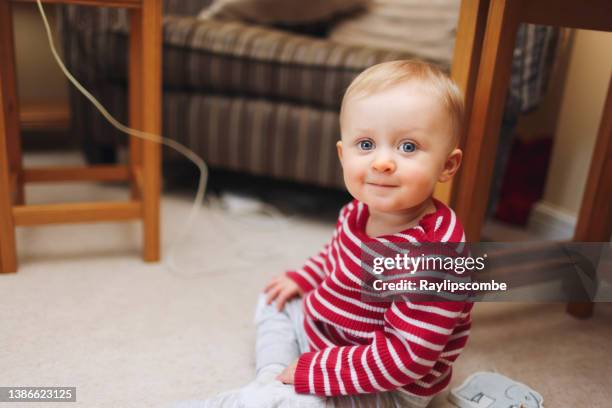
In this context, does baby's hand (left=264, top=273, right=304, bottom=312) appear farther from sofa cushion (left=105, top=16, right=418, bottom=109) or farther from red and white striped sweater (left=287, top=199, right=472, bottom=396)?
sofa cushion (left=105, top=16, right=418, bottom=109)

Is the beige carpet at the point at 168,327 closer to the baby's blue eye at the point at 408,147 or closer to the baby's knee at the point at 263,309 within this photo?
the baby's knee at the point at 263,309

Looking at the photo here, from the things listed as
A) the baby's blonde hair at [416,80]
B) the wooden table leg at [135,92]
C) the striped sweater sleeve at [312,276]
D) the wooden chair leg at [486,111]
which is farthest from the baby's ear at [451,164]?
the wooden table leg at [135,92]

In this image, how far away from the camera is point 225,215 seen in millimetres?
1399

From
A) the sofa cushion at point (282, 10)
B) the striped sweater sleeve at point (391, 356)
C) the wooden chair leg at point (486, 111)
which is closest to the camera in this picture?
the striped sweater sleeve at point (391, 356)

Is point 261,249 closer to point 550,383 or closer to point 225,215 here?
point 225,215

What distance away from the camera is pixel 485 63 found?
757mm

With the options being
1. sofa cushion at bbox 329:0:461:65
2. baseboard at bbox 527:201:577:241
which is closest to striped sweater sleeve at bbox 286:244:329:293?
sofa cushion at bbox 329:0:461:65

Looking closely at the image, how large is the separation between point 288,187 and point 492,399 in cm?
98

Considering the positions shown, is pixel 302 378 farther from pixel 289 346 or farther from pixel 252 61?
pixel 252 61

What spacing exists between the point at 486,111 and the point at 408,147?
20cm

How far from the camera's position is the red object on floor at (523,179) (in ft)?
4.82

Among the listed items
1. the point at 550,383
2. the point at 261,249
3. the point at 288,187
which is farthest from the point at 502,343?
the point at 288,187

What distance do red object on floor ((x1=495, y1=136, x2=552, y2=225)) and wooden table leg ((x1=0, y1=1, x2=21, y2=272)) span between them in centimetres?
115

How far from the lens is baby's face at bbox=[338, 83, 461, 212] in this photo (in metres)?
0.61
